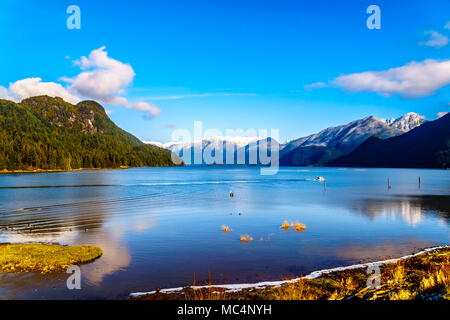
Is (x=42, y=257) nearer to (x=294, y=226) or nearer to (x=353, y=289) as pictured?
(x=353, y=289)

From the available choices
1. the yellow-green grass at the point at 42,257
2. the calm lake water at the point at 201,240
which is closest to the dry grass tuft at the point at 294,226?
the calm lake water at the point at 201,240

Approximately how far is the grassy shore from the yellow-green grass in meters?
8.95

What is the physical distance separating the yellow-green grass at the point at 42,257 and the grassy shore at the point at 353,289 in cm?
895

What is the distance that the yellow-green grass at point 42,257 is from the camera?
69.8 feet

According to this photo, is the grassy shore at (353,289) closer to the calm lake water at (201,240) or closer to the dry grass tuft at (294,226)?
the calm lake water at (201,240)

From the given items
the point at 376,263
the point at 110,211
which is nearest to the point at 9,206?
the point at 110,211

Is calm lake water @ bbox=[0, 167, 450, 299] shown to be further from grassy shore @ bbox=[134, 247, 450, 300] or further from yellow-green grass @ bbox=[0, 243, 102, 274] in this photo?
grassy shore @ bbox=[134, 247, 450, 300]

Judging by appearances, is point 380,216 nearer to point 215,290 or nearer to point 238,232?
point 238,232

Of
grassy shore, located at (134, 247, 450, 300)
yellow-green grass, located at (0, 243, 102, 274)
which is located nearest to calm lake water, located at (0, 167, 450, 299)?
yellow-green grass, located at (0, 243, 102, 274)

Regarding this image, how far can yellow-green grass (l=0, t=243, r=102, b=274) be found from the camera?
21266mm

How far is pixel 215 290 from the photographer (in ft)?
59.3

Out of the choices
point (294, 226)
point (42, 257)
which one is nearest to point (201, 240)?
point (294, 226)
